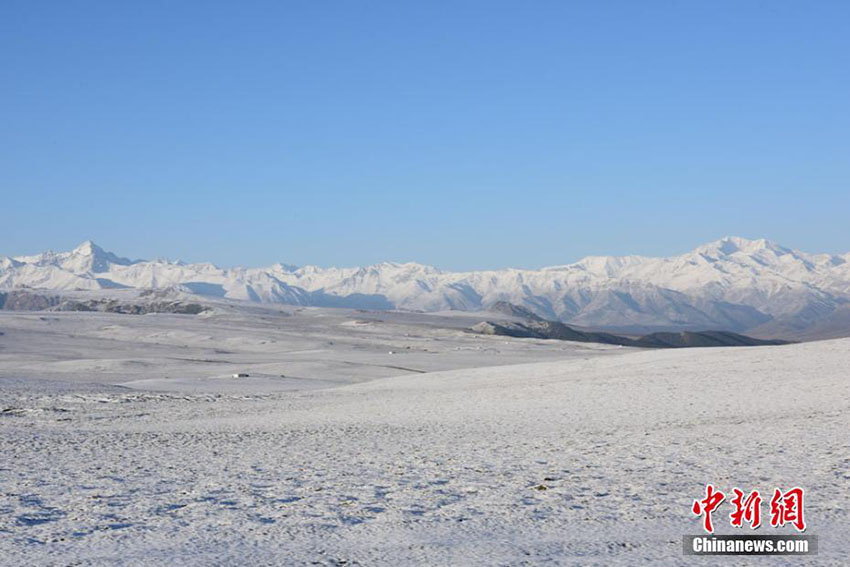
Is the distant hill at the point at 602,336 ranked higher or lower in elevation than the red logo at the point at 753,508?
lower

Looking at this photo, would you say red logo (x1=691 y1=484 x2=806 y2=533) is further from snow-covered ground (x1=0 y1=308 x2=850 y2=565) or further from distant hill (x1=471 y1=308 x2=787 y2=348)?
distant hill (x1=471 y1=308 x2=787 y2=348)

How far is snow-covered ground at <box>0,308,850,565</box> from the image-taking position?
9914 mm

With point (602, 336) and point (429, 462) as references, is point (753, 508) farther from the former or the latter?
point (602, 336)

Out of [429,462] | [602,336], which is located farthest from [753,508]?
[602,336]

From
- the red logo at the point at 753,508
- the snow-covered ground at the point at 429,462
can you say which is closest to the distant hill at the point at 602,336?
the snow-covered ground at the point at 429,462

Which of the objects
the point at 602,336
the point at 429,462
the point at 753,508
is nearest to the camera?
the point at 753,508

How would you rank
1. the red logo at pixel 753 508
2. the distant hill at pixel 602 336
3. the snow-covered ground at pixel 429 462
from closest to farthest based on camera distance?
the snow-covered ground at pixel 429 462 < the red logo at pixel 753 508 < the distant hill at pixel 602 336

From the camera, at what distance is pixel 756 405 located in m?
23.4

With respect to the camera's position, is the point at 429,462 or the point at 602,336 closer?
the point at 429,462

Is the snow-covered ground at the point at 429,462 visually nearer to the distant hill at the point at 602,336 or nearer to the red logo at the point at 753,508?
the red logo at the point at 753,508

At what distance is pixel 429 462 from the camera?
15867 millimetres

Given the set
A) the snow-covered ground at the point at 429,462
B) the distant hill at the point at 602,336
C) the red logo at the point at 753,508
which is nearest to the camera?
the snow-covered ground at the point at 429,462

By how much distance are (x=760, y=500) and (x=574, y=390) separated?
1783cm

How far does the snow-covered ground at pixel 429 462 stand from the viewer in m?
9.91
